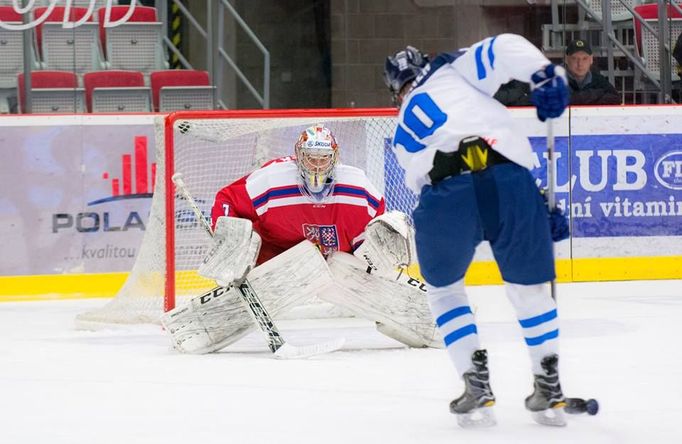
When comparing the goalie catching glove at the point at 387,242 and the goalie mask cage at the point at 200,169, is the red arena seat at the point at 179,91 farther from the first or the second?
the goalie catching glove at the point at 387,242

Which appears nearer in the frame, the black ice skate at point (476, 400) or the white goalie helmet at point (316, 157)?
the black ice skate at point (476, 400)

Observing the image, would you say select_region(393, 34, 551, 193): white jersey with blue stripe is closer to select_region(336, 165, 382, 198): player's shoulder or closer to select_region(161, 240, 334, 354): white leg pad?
select_region(161, 240, 334, 354): white leg pad

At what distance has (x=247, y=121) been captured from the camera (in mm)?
6262

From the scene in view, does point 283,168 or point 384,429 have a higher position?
point 283,168

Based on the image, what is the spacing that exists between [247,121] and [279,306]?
1.48 metres

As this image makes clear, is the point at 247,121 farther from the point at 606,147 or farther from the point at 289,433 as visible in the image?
the point at 289,433

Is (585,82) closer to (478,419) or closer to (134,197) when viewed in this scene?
(134,197)

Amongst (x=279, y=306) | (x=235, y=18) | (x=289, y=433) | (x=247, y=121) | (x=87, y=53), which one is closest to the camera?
(x=289, y=433)

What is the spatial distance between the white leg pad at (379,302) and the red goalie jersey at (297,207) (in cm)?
10

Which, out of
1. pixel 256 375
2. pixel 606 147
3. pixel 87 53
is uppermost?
pixel 87 53

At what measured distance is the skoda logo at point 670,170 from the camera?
754 centimetres

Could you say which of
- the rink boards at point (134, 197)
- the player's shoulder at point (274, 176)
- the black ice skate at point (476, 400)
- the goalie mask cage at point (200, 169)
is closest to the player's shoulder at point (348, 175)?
the player's shoulder at point (274, 176)

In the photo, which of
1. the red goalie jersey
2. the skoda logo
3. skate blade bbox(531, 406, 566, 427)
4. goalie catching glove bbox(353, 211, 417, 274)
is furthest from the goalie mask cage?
skate blade bbox(531, 406, 566, 427)

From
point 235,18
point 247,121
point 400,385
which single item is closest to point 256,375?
point 400,385
